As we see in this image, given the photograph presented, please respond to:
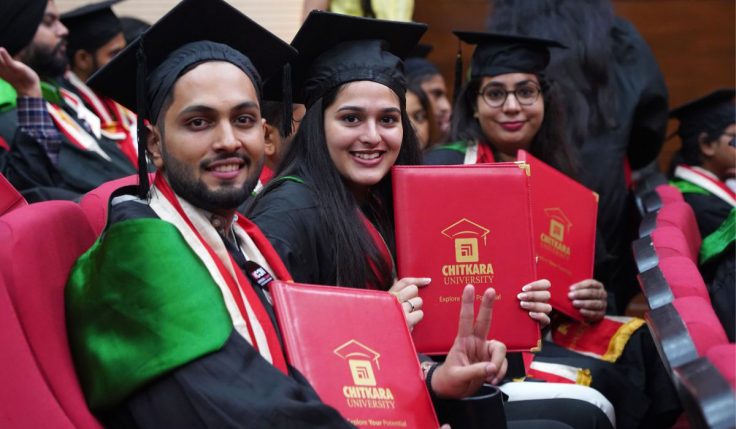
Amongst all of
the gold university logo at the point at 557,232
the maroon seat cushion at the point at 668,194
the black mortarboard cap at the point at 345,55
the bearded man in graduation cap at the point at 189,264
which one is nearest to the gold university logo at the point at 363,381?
the bearded man in graduation cap at the point at 189,264

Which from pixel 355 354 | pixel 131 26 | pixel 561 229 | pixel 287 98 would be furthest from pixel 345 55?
pixel 131 26

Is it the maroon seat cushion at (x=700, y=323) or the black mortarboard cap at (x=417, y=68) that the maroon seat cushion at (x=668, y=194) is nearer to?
the black mortarboard cap at (x=417, y=68)

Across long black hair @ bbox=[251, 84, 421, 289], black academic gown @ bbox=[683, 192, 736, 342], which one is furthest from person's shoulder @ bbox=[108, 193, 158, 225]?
black academic gown @ bbox=[683, 192, 736, 342]

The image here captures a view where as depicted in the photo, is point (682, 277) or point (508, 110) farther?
point (508, 110)

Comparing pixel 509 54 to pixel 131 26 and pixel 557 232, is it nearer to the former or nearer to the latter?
pixel 557 232

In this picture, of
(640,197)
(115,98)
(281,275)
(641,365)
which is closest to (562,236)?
(641,365)

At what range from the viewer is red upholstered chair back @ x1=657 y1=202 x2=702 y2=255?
3.87m

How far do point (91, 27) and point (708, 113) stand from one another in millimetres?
2981

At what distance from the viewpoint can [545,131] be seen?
14.1 ft

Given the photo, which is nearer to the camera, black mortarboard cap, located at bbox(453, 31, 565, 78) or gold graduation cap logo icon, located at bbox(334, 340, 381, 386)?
gold graduation cap logo icon, located at bbox(334, 340, 381, 386)

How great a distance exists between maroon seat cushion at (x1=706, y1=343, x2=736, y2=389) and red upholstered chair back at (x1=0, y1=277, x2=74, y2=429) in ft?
3.94

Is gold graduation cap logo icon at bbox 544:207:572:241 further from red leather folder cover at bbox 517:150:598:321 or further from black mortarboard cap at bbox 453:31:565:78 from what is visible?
black mortarboard cap at bbox 453:31:565:78

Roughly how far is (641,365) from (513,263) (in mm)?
1008

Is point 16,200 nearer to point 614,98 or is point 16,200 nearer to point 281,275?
point 281,275
